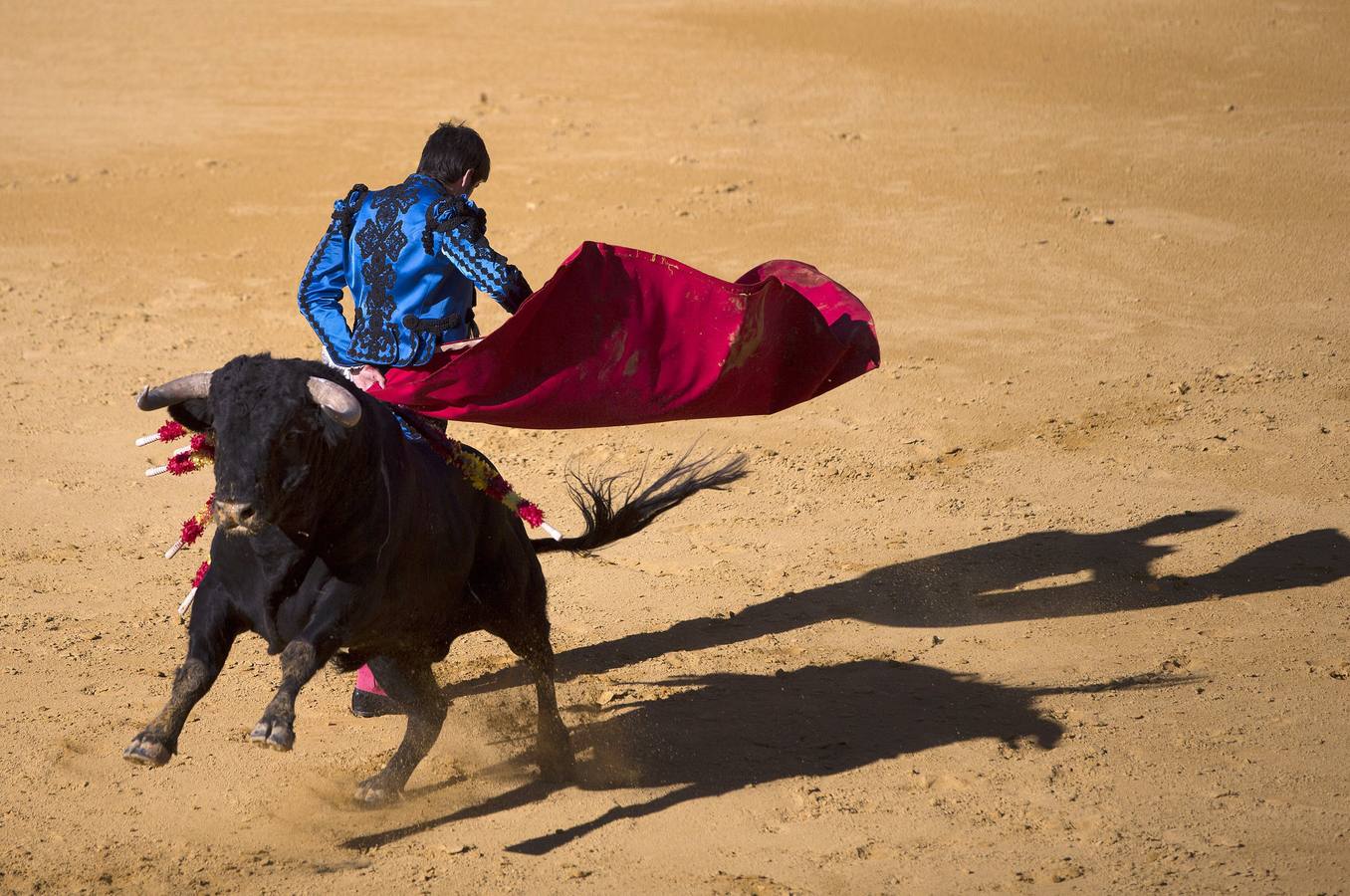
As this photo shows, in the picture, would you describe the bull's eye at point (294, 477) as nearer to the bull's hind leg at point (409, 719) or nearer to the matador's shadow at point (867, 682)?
the bull's hind leg at point (409, 719)

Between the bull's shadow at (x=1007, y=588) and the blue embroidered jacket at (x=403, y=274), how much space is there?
5.43ft

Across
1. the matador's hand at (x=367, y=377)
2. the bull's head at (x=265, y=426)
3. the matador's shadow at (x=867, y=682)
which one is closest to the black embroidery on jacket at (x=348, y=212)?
the matador's hand at (x=367, y=377)

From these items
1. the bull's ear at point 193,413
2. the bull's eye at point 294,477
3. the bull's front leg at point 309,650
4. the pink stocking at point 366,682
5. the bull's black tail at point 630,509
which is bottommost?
the pink stocking at point 366,682

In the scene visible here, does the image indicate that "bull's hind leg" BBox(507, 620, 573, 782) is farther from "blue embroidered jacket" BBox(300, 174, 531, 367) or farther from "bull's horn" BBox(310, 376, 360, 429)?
"bull's horn" BBox(310, 376, 360, 429)

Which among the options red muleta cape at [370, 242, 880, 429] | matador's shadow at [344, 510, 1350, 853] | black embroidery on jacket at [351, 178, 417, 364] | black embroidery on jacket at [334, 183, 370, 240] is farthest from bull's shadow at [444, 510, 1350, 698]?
black embroidery on jacket at [334, 183, 370, 240]

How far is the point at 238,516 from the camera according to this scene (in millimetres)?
3881

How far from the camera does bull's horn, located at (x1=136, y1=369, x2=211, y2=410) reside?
13.5ft

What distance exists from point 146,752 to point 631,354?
206 centimetres

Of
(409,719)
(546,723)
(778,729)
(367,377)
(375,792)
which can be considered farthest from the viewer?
(778,729)

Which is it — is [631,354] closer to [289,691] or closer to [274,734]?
[289,691]

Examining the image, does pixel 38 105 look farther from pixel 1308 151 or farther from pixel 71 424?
pixel 1308 151

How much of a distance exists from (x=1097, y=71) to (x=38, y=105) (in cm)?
Answer: 998

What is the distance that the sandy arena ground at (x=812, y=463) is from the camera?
490 cm

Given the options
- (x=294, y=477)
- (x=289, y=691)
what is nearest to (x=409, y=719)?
(x=289, y=691)
